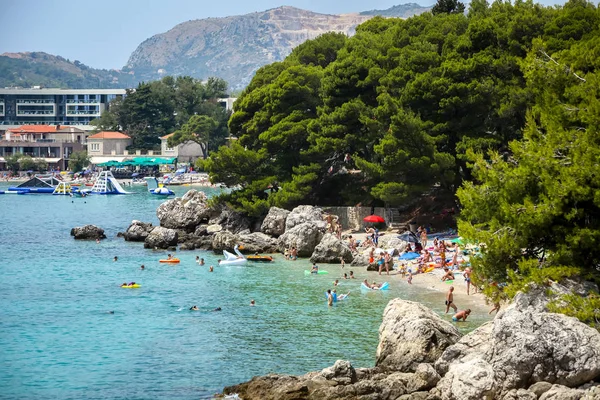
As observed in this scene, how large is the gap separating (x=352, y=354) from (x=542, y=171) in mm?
8534

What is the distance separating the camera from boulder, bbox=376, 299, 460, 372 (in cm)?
2570

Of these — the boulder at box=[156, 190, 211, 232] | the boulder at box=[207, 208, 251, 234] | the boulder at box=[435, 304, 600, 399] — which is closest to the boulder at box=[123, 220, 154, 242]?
the boulder at box=[156, 190, 211, 232]

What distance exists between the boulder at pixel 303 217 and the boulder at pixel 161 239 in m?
7.54

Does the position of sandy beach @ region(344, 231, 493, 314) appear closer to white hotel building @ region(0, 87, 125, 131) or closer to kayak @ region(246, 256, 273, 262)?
kayak @ region(246, 256, 273, 262)

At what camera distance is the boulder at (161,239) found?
186 ft

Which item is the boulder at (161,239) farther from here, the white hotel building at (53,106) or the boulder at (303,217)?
the white hotel building at (53,106)

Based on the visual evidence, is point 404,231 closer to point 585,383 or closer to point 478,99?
point 478,99

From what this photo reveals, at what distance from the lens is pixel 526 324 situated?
74.6ft

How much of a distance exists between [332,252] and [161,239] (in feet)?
43.1

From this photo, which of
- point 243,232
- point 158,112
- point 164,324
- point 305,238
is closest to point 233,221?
point 243,232

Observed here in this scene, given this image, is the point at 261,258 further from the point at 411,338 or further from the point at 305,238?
the point at 411,338

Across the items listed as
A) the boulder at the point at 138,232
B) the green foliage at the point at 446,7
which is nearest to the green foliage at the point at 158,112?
the green foliage at the point at 446,7

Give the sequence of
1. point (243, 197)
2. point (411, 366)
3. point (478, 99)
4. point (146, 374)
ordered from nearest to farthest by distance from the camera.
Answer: point (411, 366) → point (146, 374) → point (478, 99) → point (243, 197)

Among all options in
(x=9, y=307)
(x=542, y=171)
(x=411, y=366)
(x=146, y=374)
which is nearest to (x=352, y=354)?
(x=411, y=366)
